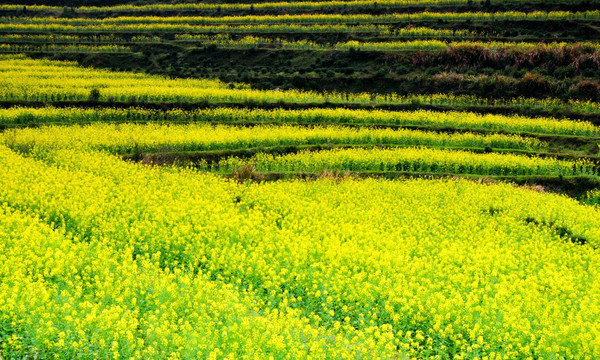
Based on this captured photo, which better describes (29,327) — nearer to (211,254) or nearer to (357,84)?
(211,254)

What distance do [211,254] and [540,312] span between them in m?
6.27

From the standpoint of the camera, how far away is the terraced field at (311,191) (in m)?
9.31

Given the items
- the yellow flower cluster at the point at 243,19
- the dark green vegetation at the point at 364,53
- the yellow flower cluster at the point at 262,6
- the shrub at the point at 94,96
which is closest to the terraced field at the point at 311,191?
the dark green vegetation at the point at 364,53

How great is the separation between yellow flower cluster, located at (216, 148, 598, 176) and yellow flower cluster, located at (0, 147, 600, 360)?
4069 millimetres

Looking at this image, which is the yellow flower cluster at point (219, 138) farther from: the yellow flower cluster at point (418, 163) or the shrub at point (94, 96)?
the shrub at point (94, 96)

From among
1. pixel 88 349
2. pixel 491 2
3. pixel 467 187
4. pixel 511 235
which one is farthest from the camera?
pixel 491 2

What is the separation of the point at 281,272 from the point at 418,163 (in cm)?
1307

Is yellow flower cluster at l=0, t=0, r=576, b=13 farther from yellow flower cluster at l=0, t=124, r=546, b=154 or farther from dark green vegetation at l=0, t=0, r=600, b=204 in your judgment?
yellow flower cluster at l=0, t=124, r=546, b=154

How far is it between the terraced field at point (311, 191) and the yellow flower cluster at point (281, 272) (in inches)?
2.4

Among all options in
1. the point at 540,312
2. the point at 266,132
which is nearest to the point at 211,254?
the point at 540,312

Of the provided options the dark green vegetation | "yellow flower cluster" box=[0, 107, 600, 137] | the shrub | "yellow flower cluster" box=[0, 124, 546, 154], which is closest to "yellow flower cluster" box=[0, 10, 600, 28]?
the dark green vegetation

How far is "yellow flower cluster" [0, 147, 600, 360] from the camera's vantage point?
8562 millimetres

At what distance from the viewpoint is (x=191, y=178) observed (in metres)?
18.3

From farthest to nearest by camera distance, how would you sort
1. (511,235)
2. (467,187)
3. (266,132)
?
(266,132) → (467,187) → (511,235)
